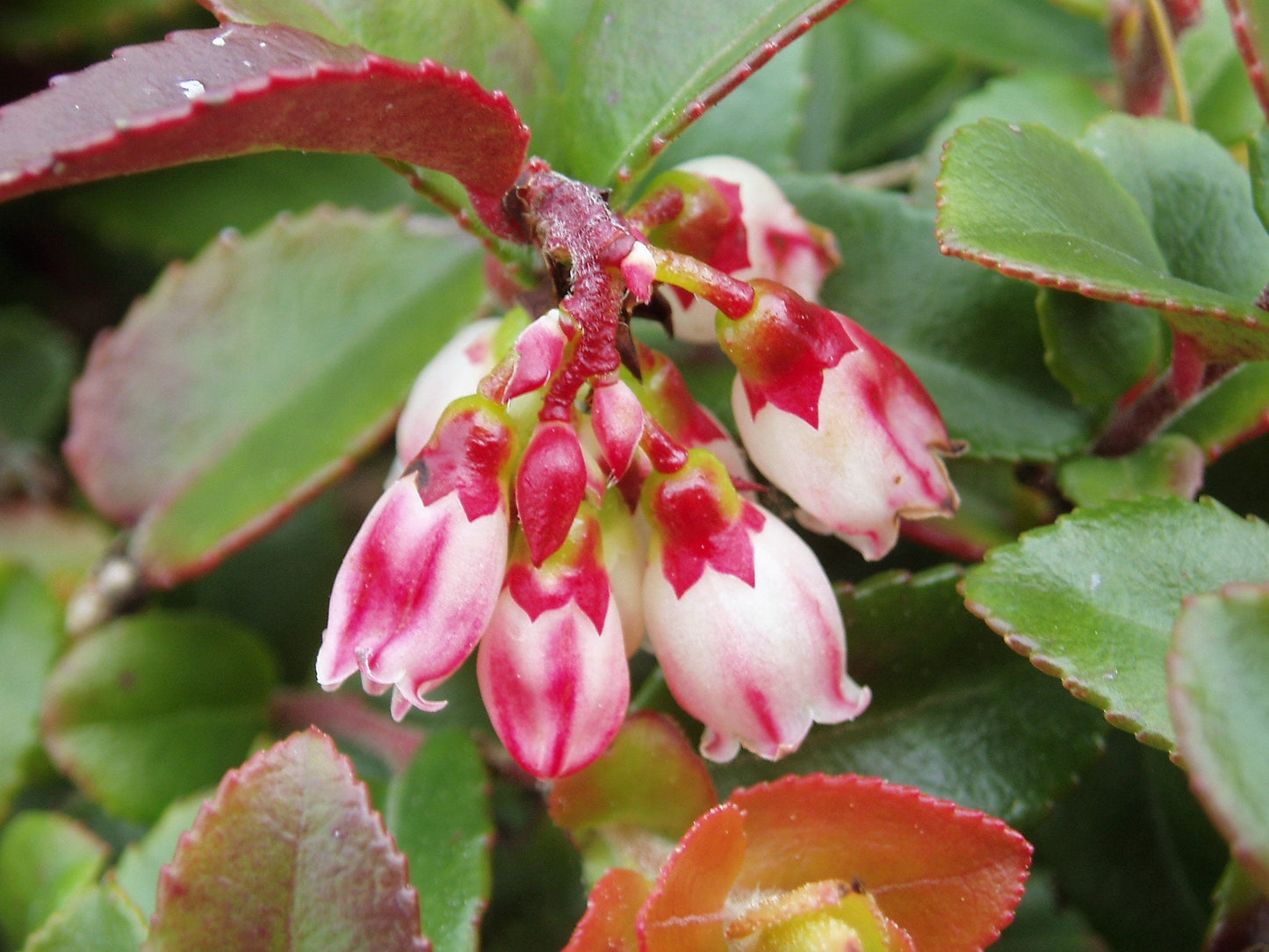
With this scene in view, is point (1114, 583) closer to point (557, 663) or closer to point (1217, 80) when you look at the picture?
point (557, 663)

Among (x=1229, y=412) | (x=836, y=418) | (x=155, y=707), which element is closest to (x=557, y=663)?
(x=836, y=418)

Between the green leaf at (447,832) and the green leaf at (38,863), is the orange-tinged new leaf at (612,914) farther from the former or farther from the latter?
the green leaf at (38,863)

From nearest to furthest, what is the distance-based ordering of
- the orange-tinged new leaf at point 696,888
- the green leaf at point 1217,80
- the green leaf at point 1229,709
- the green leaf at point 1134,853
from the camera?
1. the green leaf at point 1229,709
2. the orange-tinged new leaf at point 696,888
3. the green leaf at point 1134,853
4. the green leaf at point 1217,80

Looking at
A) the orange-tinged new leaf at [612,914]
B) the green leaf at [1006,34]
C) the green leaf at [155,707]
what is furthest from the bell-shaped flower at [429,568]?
the green leaf at [1006,34]

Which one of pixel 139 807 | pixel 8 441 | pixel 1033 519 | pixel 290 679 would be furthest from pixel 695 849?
pixel 8 441

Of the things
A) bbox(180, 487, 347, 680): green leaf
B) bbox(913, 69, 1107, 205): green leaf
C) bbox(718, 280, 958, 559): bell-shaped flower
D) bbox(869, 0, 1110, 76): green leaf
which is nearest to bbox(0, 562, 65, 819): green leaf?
bbox(180, 487, 347, 680): green leaf
